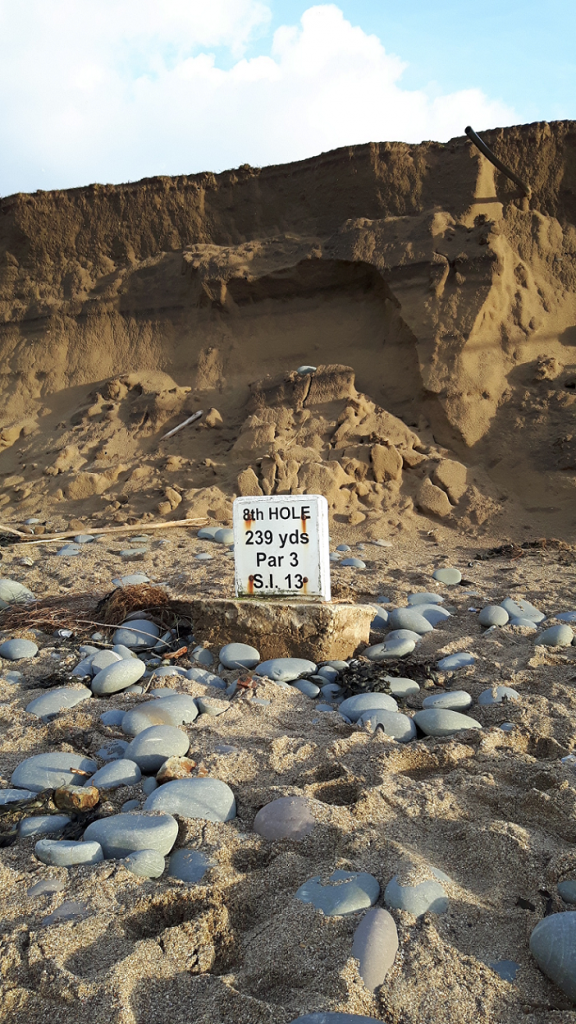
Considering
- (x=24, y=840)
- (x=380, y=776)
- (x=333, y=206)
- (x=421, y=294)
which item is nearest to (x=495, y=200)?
(x=421, y=294)

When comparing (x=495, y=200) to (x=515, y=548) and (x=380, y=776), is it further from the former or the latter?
(x=380, y=776)

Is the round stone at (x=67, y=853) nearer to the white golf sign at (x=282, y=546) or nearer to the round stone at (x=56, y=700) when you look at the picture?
the round stone at (x=56, y=700)

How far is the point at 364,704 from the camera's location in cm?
291

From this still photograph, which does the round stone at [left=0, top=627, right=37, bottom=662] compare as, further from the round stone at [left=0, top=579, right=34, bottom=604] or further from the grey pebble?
the round stone at [left=0, top=579, right=34, bottom=604]

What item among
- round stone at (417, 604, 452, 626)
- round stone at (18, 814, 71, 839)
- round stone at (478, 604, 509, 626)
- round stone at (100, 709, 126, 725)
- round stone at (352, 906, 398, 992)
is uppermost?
round stone at (352, 906, 398, 992)

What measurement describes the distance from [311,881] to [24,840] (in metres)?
0.82

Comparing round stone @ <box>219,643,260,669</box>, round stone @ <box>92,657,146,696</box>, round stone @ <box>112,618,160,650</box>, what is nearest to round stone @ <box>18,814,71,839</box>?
round stone @ <box>92,657,146,696</box>

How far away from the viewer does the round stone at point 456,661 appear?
3494mm

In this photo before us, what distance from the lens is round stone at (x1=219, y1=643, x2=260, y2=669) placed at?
3.49m

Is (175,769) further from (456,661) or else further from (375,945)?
(456,661)

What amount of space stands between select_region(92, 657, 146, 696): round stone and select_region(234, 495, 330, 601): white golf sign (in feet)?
2.66

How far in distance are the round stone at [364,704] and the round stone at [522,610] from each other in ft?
5.52

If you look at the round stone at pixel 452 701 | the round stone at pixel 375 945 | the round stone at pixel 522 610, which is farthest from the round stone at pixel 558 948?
the round stone at pixel 522 610

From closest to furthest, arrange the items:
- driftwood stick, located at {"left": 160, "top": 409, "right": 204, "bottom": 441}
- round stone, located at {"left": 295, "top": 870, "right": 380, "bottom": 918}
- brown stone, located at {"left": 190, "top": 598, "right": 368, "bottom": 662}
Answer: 1. round stone, located at {"left": 295, "top": 870, "right": 380, "bottom": 918}
2. brown stone, located at {"left": 190, "top": 598, "right": 368, "bottom": 662}
3. driftwood stick, located at {"left": 160, "top": 409, "right": 204, "bottom": 441}
